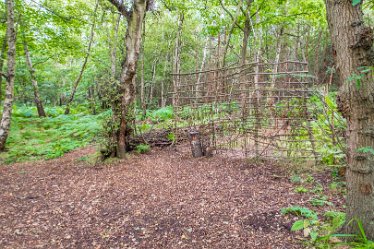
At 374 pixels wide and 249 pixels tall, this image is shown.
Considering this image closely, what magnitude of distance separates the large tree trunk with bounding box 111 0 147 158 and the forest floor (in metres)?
0.69

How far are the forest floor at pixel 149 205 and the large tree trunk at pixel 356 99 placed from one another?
701 mm

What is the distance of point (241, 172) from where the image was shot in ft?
15.2

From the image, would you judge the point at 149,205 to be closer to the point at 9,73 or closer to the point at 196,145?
the point at 196,145

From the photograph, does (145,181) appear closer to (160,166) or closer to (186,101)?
(160,166)

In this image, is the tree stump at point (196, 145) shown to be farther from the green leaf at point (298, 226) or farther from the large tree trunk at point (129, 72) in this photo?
the green leaf at point (298, 226)

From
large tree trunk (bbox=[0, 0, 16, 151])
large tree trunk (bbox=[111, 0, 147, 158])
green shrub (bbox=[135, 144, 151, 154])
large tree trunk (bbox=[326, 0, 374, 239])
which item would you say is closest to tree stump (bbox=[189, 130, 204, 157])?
green shrub (bbox=[135, 144, 151, 154])

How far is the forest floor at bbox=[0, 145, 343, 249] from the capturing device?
2713mm

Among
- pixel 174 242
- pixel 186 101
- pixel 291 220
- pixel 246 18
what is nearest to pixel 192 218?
pixel 174 242

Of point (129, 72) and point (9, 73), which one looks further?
point (9, 73)

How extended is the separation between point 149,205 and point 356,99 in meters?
2.77

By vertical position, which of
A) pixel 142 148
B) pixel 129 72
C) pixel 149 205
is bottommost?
→ pixel 149 205

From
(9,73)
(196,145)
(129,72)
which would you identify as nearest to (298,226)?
(196,145)

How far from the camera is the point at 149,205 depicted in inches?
138

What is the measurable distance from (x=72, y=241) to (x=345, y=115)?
304 centimetres
